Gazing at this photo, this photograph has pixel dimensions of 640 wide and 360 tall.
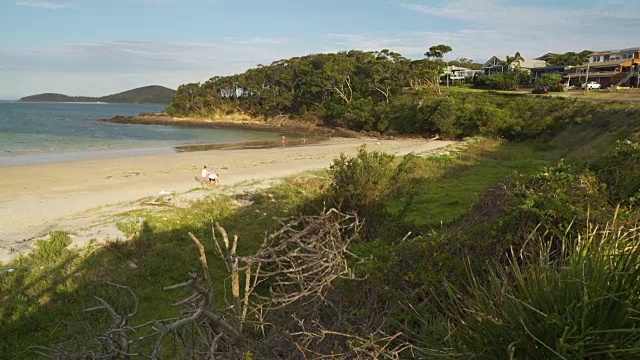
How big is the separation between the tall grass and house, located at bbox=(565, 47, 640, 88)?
6210 cm

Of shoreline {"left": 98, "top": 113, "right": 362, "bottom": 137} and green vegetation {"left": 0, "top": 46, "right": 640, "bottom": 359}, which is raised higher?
green vegetation {"left": 0, "top": 46, "right": 640, "bottom": 359}

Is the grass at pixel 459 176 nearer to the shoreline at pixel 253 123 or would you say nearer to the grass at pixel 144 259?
the grass at pixel 144 259

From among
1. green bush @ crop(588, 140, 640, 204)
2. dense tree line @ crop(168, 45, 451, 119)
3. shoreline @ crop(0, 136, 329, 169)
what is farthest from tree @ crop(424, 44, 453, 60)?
green bush @ crop(588, 140, 640, 204)

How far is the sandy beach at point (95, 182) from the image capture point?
11898 mm

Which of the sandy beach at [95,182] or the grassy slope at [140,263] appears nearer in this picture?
the grassy slope at [140,263]

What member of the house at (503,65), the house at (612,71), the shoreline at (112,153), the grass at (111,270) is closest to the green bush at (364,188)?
the grass at (111,270)

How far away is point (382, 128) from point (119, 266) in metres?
43.3

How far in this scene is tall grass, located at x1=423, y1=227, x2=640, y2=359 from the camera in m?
1.87

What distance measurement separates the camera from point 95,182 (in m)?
18.8

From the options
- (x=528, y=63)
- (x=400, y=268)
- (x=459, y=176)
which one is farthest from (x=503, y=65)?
(x=400, y=268)

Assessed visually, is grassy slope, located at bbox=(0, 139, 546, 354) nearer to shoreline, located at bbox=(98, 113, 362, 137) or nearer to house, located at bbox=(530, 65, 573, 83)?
shoreline, located at bbox=(98, 113, 362, 137)

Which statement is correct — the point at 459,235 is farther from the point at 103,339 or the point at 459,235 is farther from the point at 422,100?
the point at 422,100

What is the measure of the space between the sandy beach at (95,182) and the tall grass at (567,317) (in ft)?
32.6

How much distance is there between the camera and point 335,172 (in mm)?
10750
